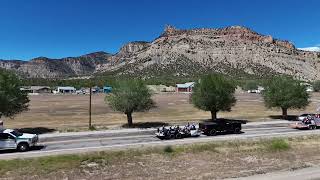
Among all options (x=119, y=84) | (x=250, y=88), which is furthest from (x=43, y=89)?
(x=119, y=84)

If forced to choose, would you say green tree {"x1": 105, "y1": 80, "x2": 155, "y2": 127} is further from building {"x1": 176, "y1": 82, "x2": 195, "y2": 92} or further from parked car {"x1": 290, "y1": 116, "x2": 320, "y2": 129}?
building {"x1": 176, "y1": 82, "x2": 195, "y2": 92}

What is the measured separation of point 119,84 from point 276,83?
24.9 meters

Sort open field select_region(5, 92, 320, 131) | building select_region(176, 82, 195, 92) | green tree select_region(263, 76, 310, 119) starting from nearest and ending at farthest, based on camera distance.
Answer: open field select_region(5, 92, 320, 131)
green tree select_region(263, 76, 310, 119)
building select_region(176, 82, 195, 92)

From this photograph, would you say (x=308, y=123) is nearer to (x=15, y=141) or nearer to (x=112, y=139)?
(x=112, y=139)

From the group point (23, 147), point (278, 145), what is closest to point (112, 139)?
point (23, 147)

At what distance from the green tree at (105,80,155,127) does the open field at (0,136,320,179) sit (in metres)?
16.6

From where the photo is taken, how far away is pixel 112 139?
146ft

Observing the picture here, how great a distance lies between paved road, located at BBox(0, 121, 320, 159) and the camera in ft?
123

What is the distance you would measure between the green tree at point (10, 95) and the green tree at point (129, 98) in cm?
1102

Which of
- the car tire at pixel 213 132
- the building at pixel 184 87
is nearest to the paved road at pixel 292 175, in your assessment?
the car tire at pixel 213 132

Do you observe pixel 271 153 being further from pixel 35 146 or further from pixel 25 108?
pixel 25 108

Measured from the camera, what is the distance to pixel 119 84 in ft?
187

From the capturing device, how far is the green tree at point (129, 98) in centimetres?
5531

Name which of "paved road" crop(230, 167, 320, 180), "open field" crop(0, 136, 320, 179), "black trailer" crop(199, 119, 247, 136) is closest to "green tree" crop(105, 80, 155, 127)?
"black trailer" crop(199, 119, 247, 136)
